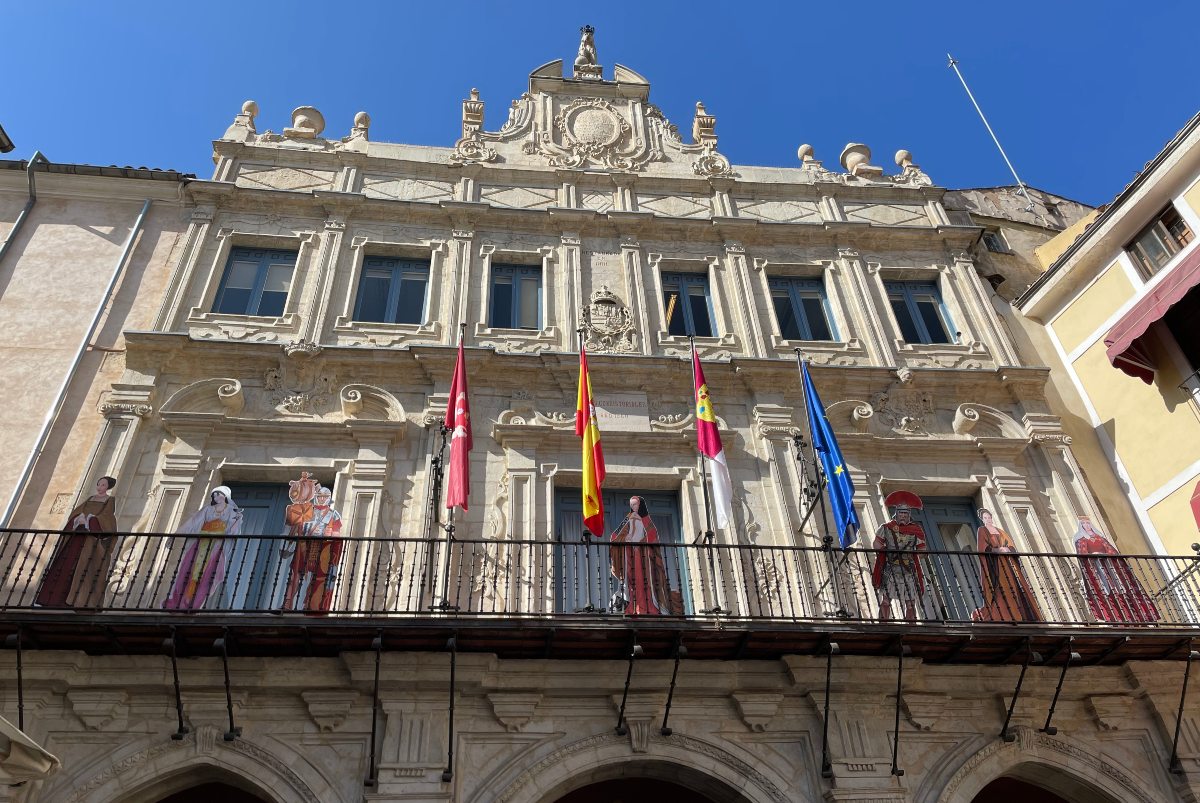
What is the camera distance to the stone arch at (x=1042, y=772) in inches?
372

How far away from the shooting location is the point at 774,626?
9172 mm

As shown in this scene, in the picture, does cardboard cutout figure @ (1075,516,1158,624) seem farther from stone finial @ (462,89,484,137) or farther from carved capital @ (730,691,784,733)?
stone finial @ (462,89,484,137)

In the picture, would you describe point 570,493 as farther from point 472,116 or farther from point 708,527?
point 472,116

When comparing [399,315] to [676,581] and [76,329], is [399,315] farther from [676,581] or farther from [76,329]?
[676,581]

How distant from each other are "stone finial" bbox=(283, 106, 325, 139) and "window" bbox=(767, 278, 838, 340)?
8850mm

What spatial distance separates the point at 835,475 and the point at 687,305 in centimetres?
470

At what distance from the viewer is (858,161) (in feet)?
57.1

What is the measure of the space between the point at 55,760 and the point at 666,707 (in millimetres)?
5676

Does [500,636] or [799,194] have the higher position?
[799,194]

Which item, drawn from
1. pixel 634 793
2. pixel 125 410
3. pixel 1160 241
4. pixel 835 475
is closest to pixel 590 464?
pixel 835 475

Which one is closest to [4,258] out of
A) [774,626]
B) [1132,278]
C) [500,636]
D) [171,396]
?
[171,396]

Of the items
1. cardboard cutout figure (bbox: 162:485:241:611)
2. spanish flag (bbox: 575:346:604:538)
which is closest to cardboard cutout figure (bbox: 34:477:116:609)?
cardboard cutout figure (bbox: 162:485:241:611)

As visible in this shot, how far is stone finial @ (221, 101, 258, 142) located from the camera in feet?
51.8

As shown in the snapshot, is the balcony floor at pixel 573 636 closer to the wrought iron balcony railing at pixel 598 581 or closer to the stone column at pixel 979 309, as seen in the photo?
the wrought iron balcony railing at pixel 598 581
